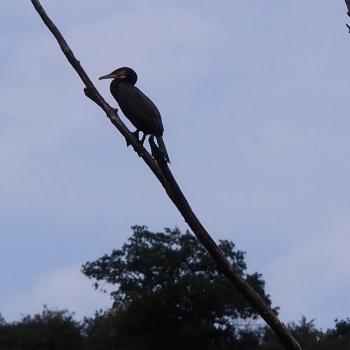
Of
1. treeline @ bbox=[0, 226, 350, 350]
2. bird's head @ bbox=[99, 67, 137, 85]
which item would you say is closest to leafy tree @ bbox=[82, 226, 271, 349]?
treeline @ bbox=[0, 226, 350, 350]

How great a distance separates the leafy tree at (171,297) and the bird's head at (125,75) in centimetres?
3286

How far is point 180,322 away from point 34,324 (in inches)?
222

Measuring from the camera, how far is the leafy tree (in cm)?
4312

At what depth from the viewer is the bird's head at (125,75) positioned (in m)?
8.98

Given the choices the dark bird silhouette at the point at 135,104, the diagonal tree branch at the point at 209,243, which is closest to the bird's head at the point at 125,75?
the dark bird silhouette at the point at 135,104

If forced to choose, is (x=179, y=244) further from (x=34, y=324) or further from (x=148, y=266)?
(x=34, y=324)

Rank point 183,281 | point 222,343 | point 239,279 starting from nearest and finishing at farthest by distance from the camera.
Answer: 1. point 239,279
2. point 222,343
3. point 183,281

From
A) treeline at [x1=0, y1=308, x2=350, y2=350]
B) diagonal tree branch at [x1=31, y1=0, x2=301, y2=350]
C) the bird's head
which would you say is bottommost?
diagonal tree branch at [x1=31, y1=0, x2=301, y2=350]

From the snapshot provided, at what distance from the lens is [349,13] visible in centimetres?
426

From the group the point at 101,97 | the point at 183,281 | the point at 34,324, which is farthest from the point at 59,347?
the point at 101,97

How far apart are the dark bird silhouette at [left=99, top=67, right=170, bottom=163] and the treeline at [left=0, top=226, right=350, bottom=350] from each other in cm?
3197

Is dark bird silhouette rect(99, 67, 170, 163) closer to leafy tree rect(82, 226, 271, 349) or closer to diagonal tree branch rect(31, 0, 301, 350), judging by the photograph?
diagonal tree branch rect(31, 0, 301, 350)

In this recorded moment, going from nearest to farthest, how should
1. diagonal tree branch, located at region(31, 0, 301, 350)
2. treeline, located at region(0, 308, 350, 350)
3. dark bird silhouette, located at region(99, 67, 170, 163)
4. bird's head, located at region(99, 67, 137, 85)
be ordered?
1. diagonal tree branch, located at region(31, 0, 301, 350)
2. dark bird silhouette, located at region(99, 67, 170, 163)
3. bird's head, located at region(99, 67, 137, 85)
4. treeline, located at region(0, 308, 350, 350)

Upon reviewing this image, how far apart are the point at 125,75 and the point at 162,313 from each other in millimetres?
35744
